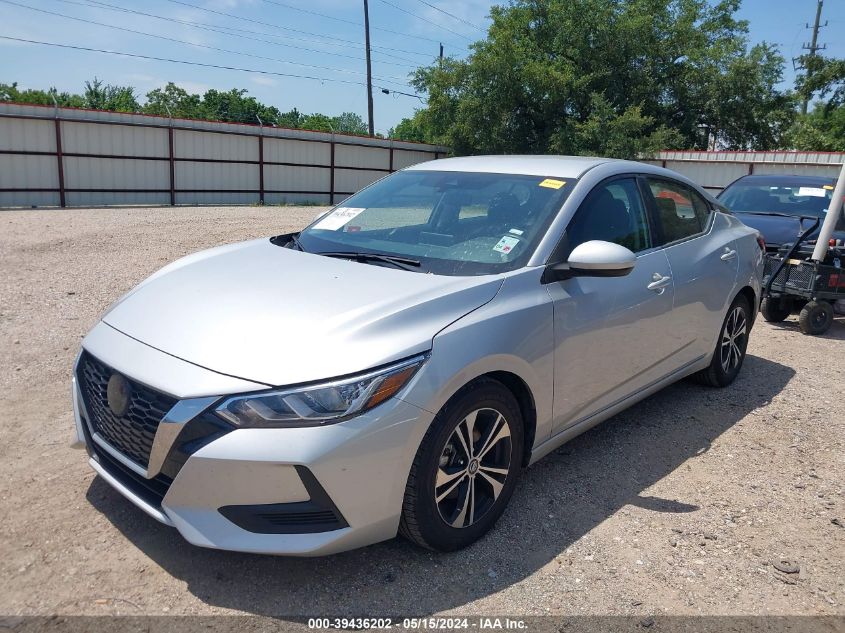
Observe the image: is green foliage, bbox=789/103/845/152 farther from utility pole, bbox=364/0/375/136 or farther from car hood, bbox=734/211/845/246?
car hood, bbox=734/211/845/246

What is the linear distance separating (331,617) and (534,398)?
4.26ft

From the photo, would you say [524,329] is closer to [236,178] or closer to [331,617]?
[331,617]

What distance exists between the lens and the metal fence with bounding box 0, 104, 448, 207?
1791cm

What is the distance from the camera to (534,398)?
3.19 m

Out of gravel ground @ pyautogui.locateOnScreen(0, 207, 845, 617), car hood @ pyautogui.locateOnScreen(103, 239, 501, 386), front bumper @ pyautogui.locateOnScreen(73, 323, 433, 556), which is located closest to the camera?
front bumper @ pyautogui.locateOnScreen(73, 323, 433, 556)

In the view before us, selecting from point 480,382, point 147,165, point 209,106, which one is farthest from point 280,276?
point 209,106

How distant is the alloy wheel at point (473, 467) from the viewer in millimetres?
2842

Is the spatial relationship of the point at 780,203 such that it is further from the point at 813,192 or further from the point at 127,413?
the point at 127,413

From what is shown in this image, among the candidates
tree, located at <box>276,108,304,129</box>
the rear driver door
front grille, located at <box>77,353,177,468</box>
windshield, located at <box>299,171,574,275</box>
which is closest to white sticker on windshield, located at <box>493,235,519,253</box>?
windshield, located at <box>299,171,574,275</box>

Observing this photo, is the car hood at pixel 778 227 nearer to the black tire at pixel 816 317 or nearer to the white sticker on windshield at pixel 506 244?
the black tire at pixel 816 317

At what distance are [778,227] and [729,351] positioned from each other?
3803 millimetres

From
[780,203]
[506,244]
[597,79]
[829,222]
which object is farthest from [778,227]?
[597,79]

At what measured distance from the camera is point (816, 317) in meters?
7.37

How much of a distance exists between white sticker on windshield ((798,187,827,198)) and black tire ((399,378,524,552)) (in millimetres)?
7509
